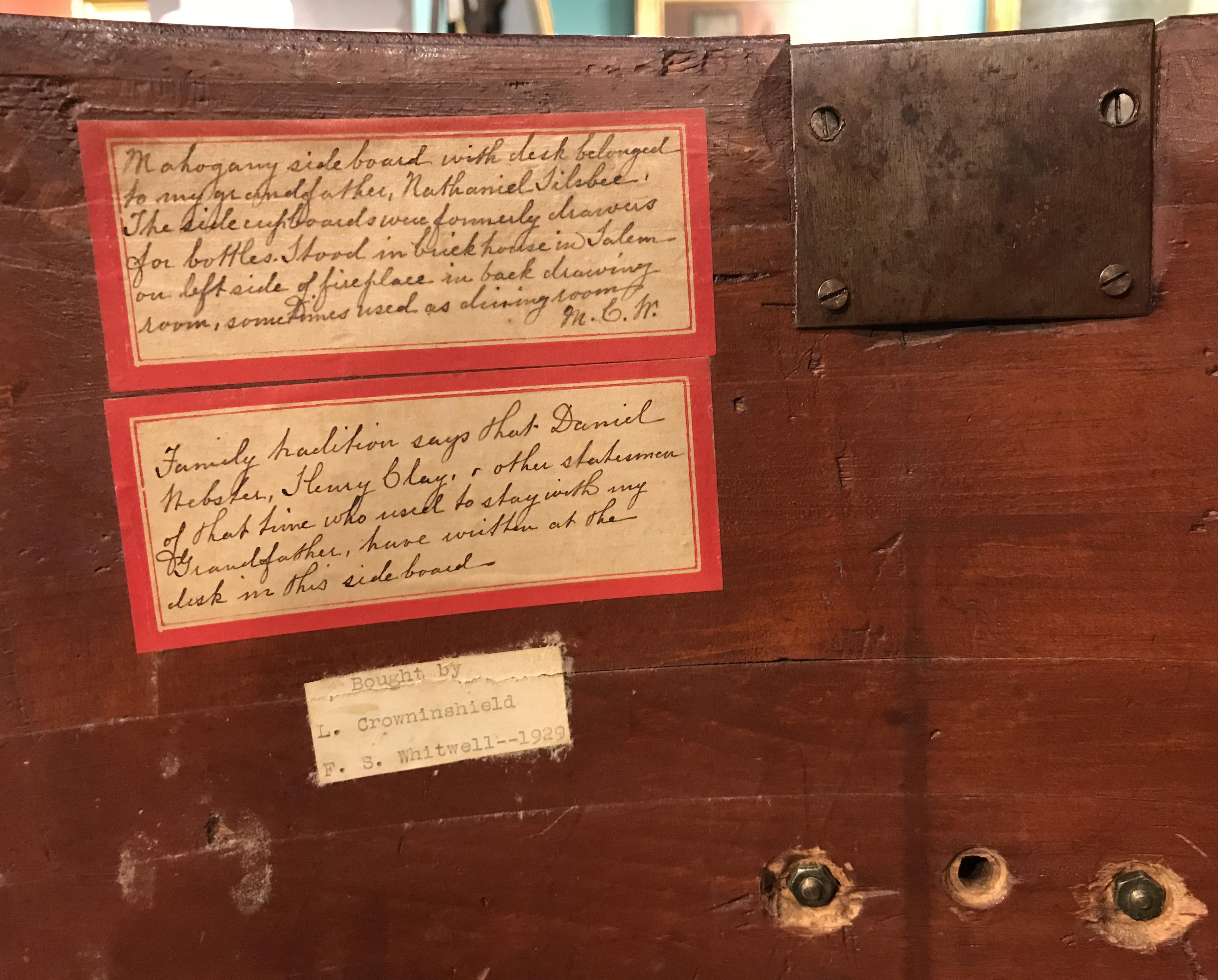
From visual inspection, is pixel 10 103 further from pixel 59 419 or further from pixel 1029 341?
pixel 1029 341

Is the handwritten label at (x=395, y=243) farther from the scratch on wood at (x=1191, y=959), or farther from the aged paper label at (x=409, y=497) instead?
the scratch on wood at (x=1191, y=959)

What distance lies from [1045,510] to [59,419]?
57cm

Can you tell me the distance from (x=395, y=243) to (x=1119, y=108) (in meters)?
0.41

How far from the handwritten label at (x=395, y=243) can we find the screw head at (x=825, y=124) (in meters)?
0.06

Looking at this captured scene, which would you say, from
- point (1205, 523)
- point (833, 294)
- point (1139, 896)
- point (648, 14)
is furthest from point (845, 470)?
point (648, 14)

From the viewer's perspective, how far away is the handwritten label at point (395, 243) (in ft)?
1.33

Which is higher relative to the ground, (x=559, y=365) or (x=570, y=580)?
(x=559, y=365)

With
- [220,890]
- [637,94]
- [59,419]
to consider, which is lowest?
[220,890]

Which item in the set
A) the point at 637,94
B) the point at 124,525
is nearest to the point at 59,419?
the point at 124,525

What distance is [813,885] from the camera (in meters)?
0.47

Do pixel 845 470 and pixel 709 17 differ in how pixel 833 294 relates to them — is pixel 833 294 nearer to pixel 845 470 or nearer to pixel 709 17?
pixel 845 470

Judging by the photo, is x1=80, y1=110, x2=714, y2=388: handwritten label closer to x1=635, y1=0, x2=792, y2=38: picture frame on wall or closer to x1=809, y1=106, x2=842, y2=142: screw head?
x1=809, y1=106, x2=842, y2=142: screw head

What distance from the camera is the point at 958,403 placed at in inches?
17.7

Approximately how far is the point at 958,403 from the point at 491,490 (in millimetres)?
285
